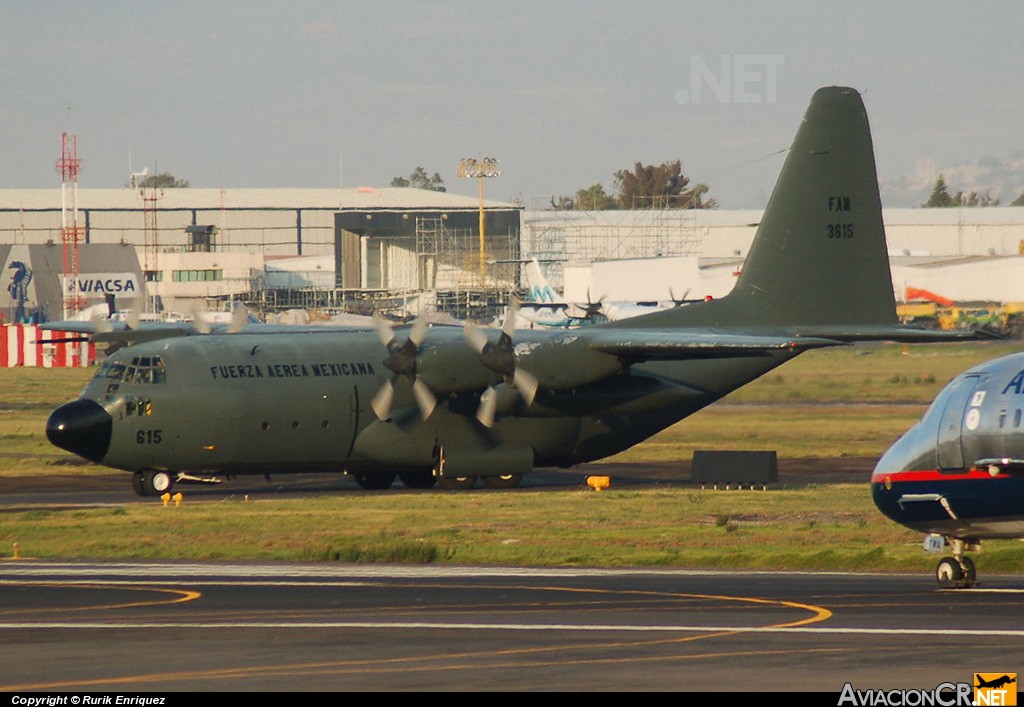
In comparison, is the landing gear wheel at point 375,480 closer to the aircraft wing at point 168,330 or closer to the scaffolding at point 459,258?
the aircraft wing at point 168,330

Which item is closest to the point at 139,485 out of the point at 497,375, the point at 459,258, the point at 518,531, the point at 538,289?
the point at 497,375

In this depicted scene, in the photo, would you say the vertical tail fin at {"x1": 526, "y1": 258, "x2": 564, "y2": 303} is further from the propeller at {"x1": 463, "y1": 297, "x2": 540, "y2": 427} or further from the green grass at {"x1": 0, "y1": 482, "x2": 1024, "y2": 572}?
the green grass at {"x1": 0, "y1": 482, "x2": 1024, "y2": 572}

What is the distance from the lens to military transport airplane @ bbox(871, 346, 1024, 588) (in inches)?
723

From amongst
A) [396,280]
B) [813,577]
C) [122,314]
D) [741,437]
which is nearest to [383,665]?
[813,577]

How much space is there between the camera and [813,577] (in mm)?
22625

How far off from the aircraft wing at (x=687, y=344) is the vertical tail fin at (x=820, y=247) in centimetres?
303

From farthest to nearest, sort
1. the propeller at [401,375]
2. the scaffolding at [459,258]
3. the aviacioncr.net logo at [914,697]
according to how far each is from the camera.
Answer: the scaffolding at [459,258] < the propeller at [401,375] < the aviacioncr.net logo at [914,697]

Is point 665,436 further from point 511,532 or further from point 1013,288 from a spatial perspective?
point 1013,288

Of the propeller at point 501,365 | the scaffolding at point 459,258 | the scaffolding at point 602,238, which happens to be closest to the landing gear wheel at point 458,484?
the propeller at point 501,365

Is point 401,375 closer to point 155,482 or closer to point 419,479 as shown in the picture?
point 419,479

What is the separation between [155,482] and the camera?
117ft

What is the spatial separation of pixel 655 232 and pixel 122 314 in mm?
56259

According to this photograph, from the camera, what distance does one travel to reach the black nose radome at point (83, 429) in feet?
111

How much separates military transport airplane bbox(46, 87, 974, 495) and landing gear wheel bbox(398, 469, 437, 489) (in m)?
0.05
